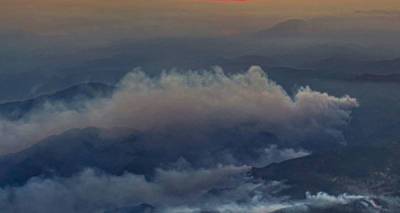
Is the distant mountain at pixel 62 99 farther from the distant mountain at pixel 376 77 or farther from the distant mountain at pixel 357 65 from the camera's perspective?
the distant mountain at pixel 376 77

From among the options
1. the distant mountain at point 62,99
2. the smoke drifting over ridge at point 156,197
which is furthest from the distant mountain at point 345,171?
the distant mountain at point 62,99

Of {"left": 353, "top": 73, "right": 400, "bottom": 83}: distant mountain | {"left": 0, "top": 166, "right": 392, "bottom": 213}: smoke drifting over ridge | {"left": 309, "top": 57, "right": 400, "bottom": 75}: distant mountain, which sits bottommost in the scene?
{"left": 0, "top": 166, "right": 392, "bottom": 213}: smoke drifting over ridge

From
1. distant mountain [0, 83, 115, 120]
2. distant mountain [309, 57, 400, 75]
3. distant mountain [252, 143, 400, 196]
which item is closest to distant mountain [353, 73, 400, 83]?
distant mountain [309, 57, 400, 75]

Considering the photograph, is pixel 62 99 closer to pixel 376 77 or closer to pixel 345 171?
pixel 345 171

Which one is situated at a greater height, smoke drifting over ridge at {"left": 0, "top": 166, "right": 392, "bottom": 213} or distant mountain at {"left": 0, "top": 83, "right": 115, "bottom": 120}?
distant mountain at {"left": 0, "top": 83, "right": 115, "bottom": 120}

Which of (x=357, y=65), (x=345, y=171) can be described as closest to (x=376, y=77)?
(x=357, y=65)

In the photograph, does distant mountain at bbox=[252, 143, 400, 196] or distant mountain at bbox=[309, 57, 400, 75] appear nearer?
distant mountain at bbox=[252, 143, 400, 196]

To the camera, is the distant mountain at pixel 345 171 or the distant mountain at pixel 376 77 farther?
the distant mountain at pixel 376 77

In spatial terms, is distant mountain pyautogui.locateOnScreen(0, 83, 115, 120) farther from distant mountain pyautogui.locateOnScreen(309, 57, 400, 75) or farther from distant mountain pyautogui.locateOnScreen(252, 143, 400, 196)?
→ distant mountain pyautogui.locateOnScreen(309, 57, 400, 75)
